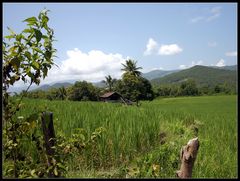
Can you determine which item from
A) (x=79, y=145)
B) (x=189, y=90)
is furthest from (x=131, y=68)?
(x=79, y=145)

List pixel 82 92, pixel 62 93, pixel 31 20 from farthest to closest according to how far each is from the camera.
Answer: pixel 62 93, pixel 82 92, pixel 31 20

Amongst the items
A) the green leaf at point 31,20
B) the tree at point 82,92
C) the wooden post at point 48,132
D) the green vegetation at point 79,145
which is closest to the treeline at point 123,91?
the tree at point 82,92

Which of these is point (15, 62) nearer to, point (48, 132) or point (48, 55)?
point (48, 55)

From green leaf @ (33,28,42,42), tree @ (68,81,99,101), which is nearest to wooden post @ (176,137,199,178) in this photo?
green leaf @ (33,28,42,42)

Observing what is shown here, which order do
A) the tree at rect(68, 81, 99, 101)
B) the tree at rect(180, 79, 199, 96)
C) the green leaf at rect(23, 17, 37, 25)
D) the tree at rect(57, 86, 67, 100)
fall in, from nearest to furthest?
the green leaf at rect(23, 17, 37, 25) → the tree at rect(68, 81, 99, 101) → the tree at rect(57, 86, 67, 100) → the tree at rect(180, 79, 199, 96)

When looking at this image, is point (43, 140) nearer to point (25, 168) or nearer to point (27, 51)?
point (25, 168)

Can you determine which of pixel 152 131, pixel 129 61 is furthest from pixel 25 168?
pixel 129 61

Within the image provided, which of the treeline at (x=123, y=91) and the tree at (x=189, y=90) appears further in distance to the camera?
the tree at (x=189, y=90)

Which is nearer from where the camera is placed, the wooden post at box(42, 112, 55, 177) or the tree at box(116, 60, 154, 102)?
the wooden post at box(42, 112, 55, 177)

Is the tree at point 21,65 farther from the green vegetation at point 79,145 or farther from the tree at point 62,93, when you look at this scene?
the tree at point 62,93

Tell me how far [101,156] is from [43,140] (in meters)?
1.63

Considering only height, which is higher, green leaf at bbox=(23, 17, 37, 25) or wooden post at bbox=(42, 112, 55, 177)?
green leaf at bbox=(23, 17, 37, 25)

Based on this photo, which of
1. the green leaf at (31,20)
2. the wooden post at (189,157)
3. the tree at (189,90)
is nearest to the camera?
the green leaf at (31,20)

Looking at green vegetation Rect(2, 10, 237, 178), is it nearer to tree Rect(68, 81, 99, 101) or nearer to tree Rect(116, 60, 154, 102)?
tree Rect(116, 60, 154, 102)
